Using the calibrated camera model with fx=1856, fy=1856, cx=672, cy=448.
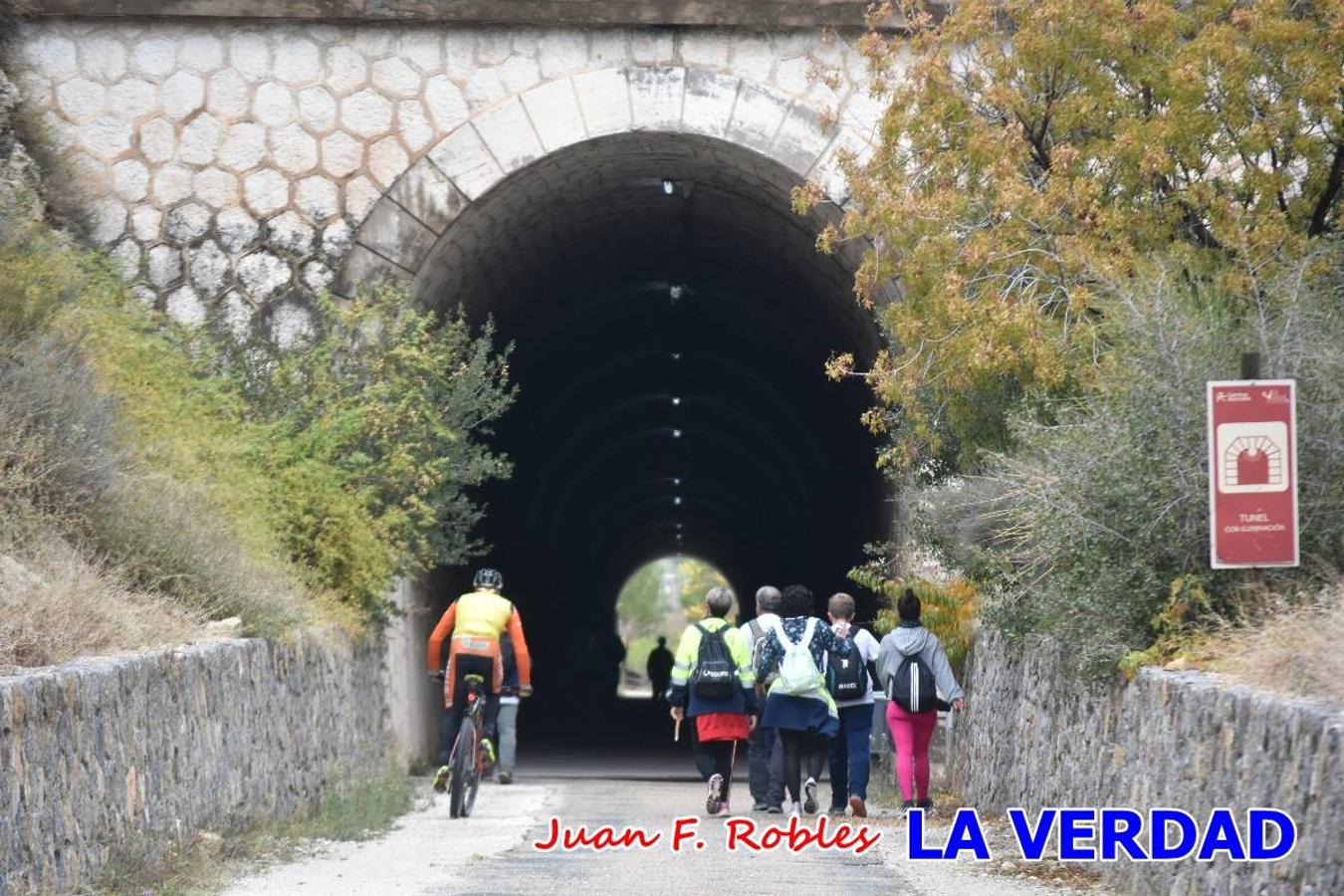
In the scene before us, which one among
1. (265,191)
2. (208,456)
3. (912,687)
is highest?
(265,191)

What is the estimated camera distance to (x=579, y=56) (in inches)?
621

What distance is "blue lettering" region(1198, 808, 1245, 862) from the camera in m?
7.24

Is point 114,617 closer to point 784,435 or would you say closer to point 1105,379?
point 1105,379

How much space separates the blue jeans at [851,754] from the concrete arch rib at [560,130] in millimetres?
4596

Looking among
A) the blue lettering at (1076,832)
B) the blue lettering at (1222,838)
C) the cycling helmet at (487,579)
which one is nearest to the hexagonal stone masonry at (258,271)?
the cycling helmet at (487,579)

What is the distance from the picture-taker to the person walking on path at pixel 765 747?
517 inches

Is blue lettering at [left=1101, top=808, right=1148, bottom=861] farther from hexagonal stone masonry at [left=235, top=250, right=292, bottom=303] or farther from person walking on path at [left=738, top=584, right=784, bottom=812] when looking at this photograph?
hexagonal stone masonry at [left=235, top=250, right=292, bottom=303]

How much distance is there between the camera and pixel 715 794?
1307 centimetres

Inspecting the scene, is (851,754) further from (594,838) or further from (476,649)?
(476,649)

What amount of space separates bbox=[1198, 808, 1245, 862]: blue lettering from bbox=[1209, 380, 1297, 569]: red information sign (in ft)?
4.09

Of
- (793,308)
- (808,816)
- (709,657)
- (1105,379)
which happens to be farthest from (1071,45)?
(793,308)

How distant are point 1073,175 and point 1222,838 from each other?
5.95 m

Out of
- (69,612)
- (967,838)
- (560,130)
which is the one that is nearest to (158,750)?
(69,612)

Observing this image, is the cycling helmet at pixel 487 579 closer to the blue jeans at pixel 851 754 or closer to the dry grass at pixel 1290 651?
the blue jeans at pixel 851 754
